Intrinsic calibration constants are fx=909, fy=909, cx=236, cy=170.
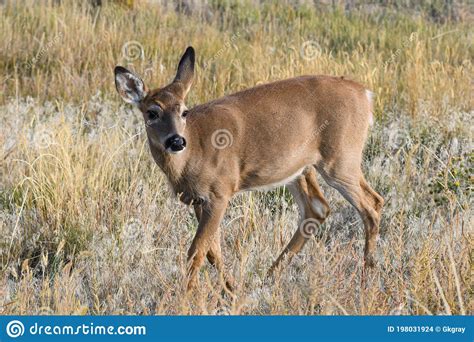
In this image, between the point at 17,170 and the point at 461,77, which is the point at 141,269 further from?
the point at 461,77

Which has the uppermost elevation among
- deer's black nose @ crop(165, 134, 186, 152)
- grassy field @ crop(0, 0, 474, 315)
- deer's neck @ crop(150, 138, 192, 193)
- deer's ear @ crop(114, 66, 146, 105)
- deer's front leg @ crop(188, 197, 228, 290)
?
deer's ear @ crop(114, 66, 146, 105)

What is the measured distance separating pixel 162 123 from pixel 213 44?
588 centimetres

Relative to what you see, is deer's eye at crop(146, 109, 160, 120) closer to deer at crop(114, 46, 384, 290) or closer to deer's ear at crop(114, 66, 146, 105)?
deer at crop(114, 46, 384, 290)

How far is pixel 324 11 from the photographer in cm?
1608

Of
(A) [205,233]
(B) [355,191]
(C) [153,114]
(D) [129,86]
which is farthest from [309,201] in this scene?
(D) [129,86]

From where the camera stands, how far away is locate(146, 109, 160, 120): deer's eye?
18.6 ft

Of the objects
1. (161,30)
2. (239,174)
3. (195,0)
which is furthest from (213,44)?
(239,174)

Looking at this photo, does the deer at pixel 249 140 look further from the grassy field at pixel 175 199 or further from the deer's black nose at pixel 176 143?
the grassy field at pixel 175 199

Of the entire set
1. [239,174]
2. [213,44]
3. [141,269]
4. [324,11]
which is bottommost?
[324,11]

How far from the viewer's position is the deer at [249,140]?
18.6 feet

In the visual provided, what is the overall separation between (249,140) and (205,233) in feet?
2.33

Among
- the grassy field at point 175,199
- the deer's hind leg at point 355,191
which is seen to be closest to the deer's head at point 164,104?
the grassy field at point 175,199

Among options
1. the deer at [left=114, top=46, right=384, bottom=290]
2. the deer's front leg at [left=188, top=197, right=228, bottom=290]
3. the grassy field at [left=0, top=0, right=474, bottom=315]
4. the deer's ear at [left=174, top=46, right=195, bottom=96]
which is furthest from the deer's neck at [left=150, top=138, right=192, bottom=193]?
the deer's ear at [left=174, top=46, right=195, bottom=96]

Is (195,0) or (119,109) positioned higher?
(119,109)
